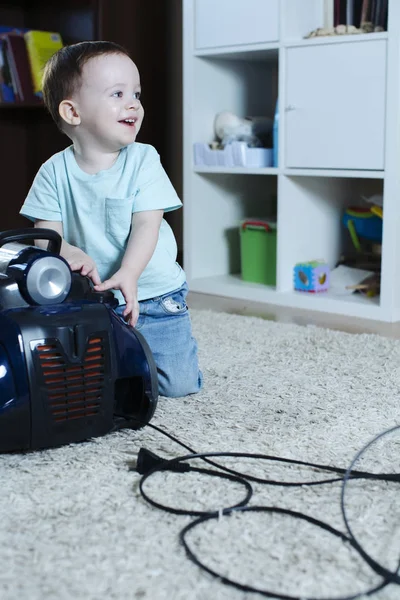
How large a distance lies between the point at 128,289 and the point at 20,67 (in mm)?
1899

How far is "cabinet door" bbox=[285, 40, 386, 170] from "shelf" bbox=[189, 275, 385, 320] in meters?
0.34

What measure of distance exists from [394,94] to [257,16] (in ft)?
1.62

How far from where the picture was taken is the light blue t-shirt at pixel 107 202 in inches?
49.9

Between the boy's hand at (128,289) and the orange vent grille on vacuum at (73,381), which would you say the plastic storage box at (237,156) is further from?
the orange vent grille on vacuum at (73,381)

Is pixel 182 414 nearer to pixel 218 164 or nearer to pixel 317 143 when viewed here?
pixel 317 143

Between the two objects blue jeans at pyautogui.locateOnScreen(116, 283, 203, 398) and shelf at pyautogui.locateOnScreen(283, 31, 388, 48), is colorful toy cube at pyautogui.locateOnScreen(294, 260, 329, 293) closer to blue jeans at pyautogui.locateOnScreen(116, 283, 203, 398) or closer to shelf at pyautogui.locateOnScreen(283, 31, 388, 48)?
shelf at pyautogui.locateOnScreen(283, 31, 388, 48)

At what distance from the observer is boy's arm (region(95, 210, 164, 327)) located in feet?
3.83

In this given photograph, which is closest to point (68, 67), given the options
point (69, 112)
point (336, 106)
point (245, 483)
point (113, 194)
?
point (69, 112)

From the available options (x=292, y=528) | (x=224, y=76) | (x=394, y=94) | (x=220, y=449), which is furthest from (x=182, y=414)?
(x=224, y=76)

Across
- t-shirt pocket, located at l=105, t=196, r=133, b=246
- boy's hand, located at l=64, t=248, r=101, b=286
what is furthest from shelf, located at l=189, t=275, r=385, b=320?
boy's hand, located at l=64, t=248, r=101, b=286

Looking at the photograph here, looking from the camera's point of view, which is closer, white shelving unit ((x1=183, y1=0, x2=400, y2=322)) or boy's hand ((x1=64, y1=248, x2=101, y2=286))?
boy's hand ((x1=64, y1=248, x2=101, y2=286))

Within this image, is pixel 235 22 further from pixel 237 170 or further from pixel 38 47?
pixel 38 47

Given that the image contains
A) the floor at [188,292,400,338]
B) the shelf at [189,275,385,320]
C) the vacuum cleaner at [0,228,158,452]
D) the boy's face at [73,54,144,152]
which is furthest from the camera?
the shelf at [189,275,385,320]

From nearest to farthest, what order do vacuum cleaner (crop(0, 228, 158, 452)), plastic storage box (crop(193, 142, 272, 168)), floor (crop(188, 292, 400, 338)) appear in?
vacuum cleaner (crop(0, 228, 158, 452))
floor (crop(188, 292, 400, 338))
plastic storage box (crop(193, 142, 272, 168))
